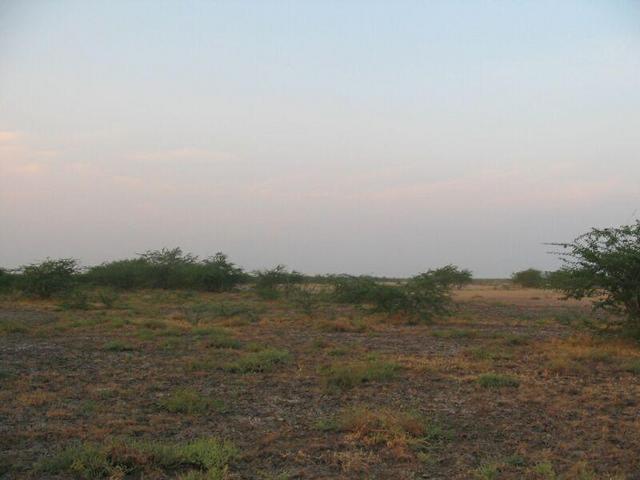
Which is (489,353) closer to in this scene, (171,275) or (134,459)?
(134,459)

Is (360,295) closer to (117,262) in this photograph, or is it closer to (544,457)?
(544,457)

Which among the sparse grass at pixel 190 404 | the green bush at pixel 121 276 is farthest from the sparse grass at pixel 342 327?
the green bush at pixel 121 276

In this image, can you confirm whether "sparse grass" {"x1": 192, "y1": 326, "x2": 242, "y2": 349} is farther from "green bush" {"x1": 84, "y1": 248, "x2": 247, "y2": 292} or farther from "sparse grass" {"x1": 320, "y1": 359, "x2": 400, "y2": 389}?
"green bush" {"x1": 84, "y1": 248, "x2": 247, "y2": 292}

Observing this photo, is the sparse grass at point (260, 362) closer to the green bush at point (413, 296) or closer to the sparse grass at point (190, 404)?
the sparse grass at point (190, 404)

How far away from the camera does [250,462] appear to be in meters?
6.29

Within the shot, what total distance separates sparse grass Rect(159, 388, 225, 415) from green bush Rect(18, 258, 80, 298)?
1049 inches

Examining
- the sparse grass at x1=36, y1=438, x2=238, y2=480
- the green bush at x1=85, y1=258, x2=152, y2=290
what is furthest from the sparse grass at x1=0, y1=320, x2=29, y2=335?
the green bush at x1=85, y1=258, x2=152, y2=290

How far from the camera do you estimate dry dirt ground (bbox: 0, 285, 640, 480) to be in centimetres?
615

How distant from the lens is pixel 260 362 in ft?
39.4

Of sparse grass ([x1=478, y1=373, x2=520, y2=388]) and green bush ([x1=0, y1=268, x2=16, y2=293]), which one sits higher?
green bush ([x1=0, y1=268, x2=16, y2=293])

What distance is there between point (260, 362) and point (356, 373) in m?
2.15

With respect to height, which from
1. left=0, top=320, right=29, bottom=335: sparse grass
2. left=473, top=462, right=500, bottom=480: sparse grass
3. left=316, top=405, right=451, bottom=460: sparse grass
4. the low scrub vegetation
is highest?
the low scrub vegetation

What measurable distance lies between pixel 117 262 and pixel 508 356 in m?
43.0

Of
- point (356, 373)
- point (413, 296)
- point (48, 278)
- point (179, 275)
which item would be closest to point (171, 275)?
point (179, 275)
